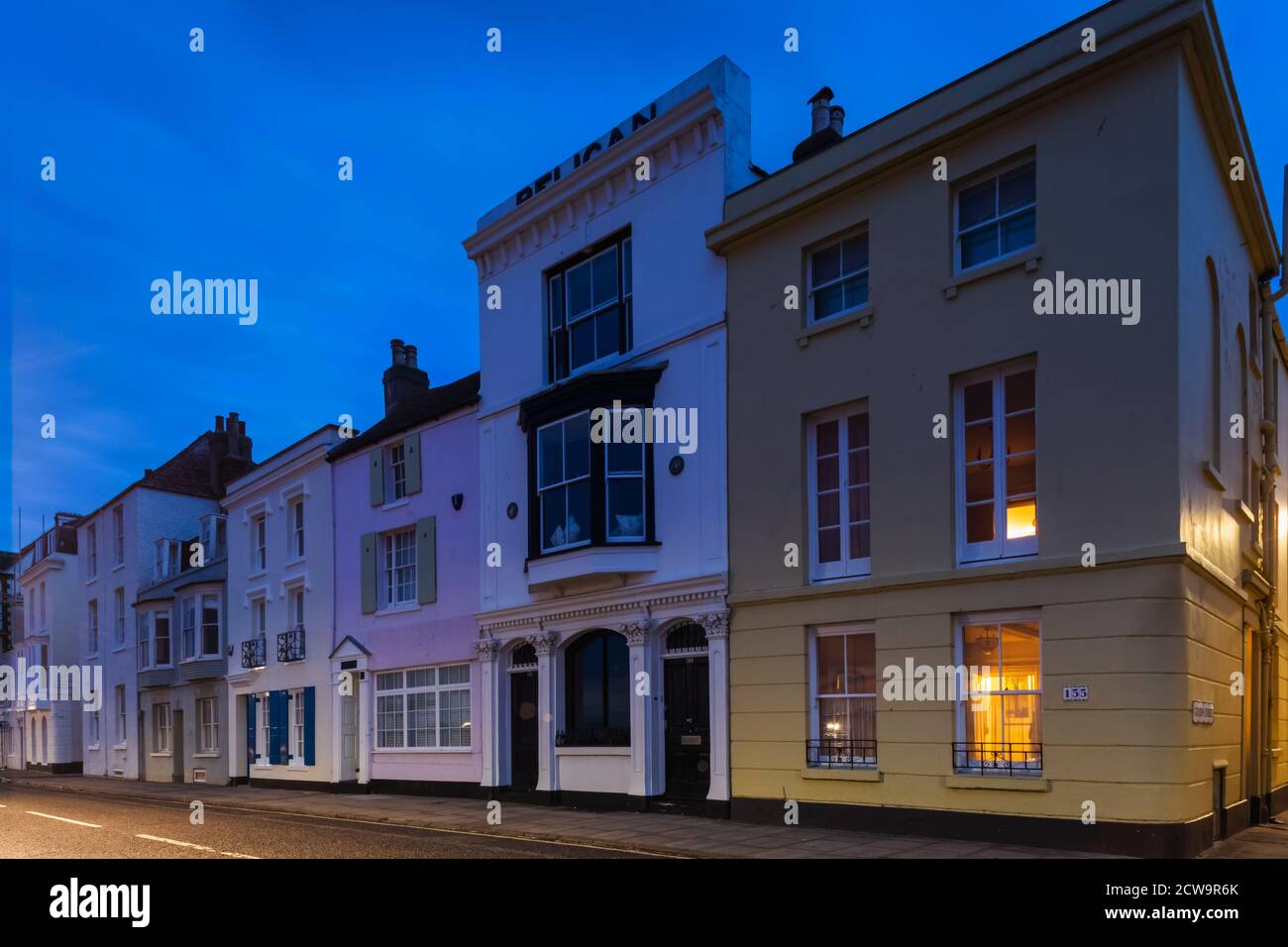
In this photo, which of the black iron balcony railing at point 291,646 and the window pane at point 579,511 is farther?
the black iron balcony railing at point 291,646

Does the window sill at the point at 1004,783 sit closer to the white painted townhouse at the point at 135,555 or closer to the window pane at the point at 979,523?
→ the window pane at the point at 979,523

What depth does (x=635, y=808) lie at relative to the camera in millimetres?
19016

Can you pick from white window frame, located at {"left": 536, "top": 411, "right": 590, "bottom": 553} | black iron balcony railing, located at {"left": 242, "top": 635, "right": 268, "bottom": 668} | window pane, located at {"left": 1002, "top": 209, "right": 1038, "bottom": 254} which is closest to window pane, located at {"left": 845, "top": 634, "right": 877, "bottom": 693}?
white window frame, located at {"left": 536, "top": 411, "right": 590, "bottom": 553}

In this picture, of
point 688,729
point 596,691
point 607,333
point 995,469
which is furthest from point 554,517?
point 995,469

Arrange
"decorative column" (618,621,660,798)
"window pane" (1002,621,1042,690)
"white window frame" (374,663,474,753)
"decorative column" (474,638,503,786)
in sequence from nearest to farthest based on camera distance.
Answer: "window pane" (1002,621,1042,690), "decorative column" (618,621,660,798), "decorative column" (474,638,503,786), "white window frame" (374,663,474,753)

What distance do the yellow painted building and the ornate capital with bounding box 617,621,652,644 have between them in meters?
2.13

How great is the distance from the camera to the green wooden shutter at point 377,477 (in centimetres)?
2689

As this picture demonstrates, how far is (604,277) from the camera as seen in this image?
2156 cm

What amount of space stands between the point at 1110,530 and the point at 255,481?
84.8ft

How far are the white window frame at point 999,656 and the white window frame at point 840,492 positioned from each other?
175cm

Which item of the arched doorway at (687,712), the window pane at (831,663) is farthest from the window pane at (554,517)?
the window pane at (831,663)

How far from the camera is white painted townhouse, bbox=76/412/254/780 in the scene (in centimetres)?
4031

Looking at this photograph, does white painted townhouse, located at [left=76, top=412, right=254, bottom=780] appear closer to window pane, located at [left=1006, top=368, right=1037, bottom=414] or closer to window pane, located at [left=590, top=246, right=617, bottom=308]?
window pane, located at [left=590, top=246, right=617, bottom=308]

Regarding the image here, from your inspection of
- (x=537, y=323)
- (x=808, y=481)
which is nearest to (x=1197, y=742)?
(x=808, y=481)
